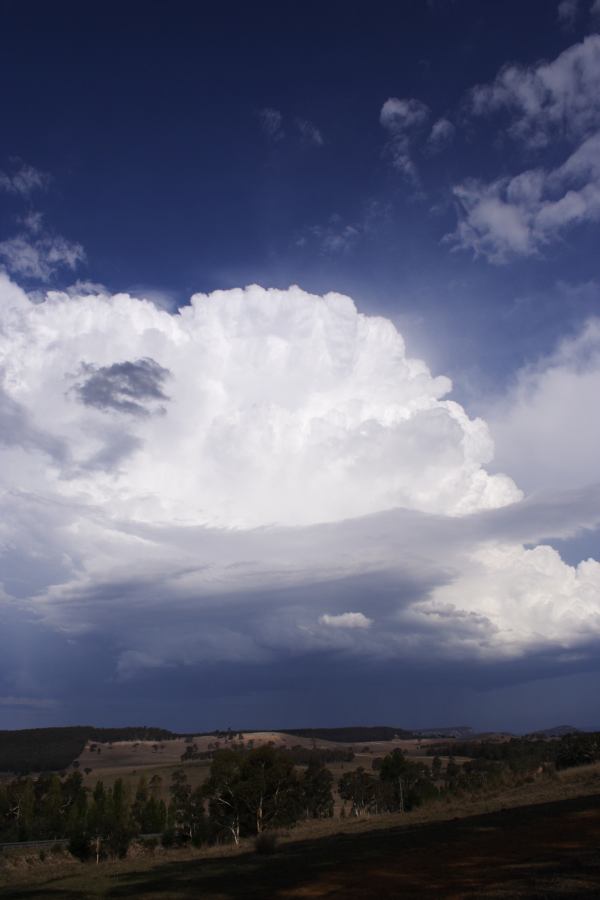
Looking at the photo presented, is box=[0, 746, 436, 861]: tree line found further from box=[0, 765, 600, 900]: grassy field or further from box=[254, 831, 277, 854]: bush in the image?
box=[0, 765, 600, 900]: grassy field

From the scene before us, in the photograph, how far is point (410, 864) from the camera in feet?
71.0

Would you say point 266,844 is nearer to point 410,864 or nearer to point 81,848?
point 410,864

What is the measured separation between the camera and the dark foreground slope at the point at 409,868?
1749cm

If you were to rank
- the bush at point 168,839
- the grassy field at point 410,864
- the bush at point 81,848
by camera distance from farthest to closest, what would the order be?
the bush at point 168,839 → the bush at point 81,848 → the grassy field at point 410,864

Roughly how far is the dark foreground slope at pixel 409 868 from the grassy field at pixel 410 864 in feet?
0.15

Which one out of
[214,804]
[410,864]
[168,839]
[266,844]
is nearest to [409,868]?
[410,864]

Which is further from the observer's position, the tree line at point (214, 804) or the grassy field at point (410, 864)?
the tree line at point (214, 804)

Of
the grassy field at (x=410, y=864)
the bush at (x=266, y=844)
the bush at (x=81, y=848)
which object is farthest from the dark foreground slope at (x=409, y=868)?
the bush at (x=81, y=848)

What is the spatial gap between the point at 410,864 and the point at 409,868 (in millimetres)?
772

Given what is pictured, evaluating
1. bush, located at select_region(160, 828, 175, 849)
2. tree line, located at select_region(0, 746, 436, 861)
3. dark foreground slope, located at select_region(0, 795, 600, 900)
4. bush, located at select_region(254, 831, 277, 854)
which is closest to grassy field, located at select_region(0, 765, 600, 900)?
dark foreground slope, located at select_region(0, 795, 600, 900)

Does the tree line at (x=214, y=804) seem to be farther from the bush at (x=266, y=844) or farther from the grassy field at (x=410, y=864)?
the grassy field at (x=410, y=864)

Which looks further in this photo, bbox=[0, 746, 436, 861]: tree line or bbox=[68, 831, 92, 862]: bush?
bbox=[0, 746, 436, 861]: tree line

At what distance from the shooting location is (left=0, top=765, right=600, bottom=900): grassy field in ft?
58.4

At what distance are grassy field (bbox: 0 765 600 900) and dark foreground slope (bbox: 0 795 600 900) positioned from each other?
0.04 m
